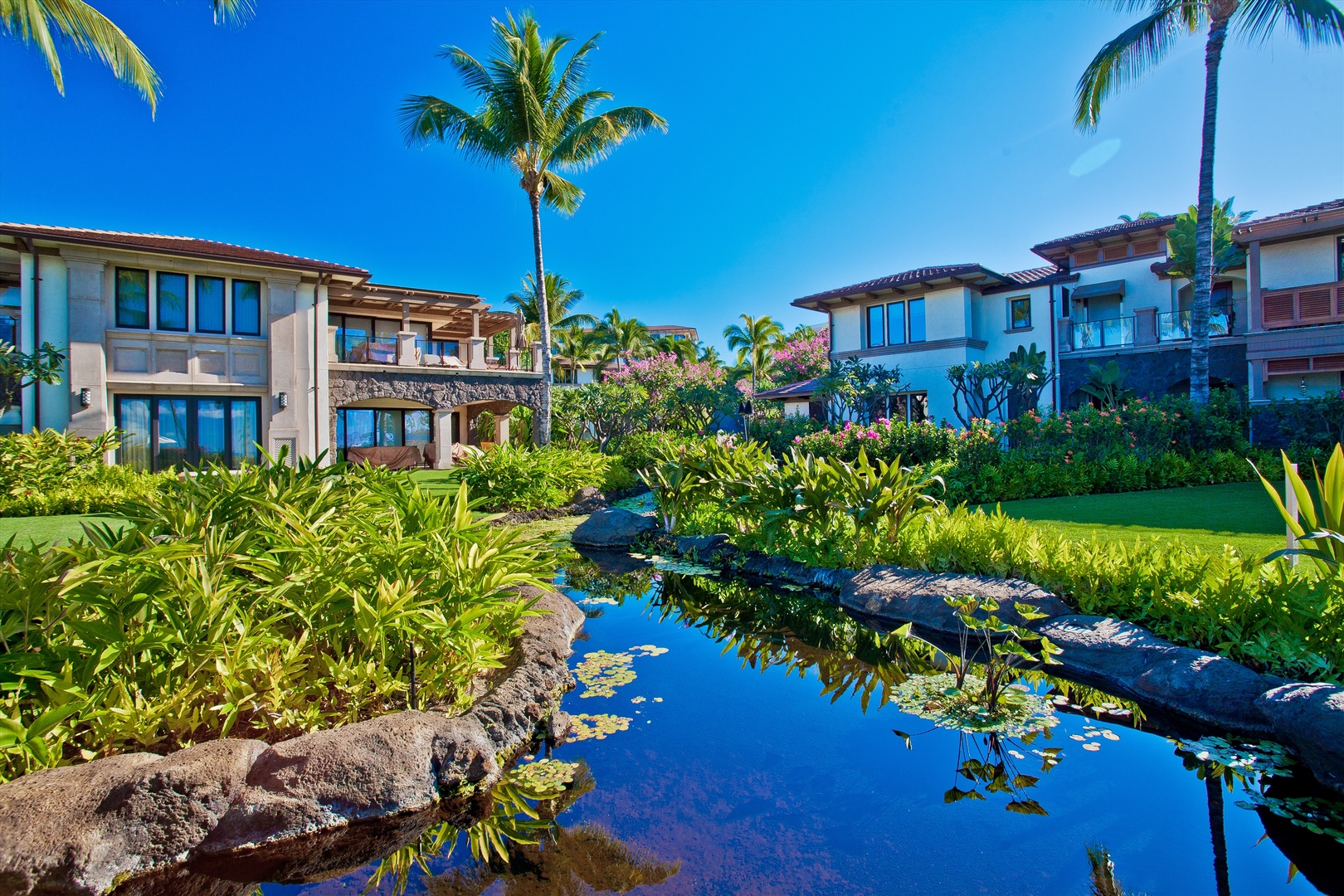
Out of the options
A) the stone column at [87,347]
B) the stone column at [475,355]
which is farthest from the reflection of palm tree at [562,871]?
the stone column at [475,355]

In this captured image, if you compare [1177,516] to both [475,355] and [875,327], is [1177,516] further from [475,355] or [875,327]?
[475,355]

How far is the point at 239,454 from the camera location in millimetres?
17922

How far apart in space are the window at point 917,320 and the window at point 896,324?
275 mm

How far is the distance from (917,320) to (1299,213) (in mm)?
10291

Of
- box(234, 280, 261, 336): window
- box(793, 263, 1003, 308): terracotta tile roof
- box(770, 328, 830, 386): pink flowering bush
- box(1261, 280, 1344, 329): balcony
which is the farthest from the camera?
box(770, 328, 830, 386): pink flowering bush

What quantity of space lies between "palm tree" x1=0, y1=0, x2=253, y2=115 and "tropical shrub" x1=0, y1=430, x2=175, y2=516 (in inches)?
246

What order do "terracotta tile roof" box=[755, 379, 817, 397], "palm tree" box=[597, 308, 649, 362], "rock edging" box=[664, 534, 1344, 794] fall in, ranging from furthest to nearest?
"palm tree" box=[597, 308, 649, 362]
"terracotta tile roof" box=[755, 379, 817, 397]
"rock edging" box=[664, 534, 1344, 794]

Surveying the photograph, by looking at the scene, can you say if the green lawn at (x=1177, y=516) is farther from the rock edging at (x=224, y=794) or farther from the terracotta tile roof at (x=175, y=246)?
the terracotta tile roof at (x=175, y=246)

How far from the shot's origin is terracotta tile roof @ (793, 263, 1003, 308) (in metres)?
22.2

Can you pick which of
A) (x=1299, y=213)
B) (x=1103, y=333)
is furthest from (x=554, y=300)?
(x=1299, y=213)

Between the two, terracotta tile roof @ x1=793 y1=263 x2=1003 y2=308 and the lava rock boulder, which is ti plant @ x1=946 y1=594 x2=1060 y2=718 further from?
terracotta tile roof @ x1=793 y1=263 x2=1003 y2=308

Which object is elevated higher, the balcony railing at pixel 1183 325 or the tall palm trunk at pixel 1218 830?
the balcony railing at pixel 1183 325

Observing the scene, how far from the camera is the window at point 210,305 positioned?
16953 mm

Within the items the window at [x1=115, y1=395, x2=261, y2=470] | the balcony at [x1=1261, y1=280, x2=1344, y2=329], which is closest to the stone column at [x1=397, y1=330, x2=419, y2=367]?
the window at [x1=115, y1=395, x2=261, y2=470]
